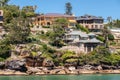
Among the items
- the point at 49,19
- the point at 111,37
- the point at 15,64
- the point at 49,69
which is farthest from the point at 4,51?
the point at 111,37

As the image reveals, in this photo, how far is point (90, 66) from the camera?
102 m

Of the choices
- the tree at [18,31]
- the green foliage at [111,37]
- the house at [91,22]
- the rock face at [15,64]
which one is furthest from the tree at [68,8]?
the rock face at [15,64]

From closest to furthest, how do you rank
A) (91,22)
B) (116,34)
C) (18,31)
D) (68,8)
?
(18,31), (116,34), (91,22), (68,8)

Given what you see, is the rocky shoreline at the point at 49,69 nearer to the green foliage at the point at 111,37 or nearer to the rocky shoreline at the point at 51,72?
the rocky shoreline at the point at 51,72

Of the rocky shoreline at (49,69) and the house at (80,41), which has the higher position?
the house at (80,41)

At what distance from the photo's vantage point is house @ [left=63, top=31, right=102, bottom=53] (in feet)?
354

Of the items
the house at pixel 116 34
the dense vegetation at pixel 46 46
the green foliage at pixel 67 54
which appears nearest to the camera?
the dense vegetation at pixel 46 46

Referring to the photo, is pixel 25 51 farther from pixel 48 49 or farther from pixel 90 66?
pixel 90 66

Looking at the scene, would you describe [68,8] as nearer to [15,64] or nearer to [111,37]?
[111,37]

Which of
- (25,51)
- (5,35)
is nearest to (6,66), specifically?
(25,51)

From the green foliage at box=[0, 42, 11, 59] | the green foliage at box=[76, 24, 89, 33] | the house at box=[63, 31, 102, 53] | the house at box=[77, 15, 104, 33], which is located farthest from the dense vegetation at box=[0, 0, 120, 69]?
the house at box=[77, 15, 104, 33]

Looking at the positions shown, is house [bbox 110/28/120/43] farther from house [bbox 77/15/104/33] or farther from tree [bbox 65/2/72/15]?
tree [bbox 65/2/72/15]

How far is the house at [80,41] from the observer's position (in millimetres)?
107750

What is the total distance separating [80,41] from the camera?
358 feet
